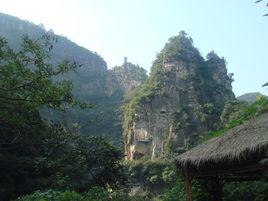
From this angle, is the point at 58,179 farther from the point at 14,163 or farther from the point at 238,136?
the point at 238,136

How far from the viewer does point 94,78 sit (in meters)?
64.2

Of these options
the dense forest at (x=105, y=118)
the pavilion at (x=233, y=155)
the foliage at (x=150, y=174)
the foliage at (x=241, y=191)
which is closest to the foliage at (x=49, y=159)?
the dense forest at (x=105, y=118)

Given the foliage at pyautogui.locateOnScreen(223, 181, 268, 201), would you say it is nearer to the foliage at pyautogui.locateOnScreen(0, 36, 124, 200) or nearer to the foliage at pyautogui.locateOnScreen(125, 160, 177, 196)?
the foliage at pyautogui.locateOnScreen(0, 36, 124, 200)

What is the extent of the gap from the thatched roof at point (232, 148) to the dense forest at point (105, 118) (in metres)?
0.73

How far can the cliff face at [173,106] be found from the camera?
133 ft

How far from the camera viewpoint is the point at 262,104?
813cm

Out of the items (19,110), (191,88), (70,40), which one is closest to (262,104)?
(19,110)

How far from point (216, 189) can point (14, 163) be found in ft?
22.3

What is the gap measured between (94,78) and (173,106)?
24.0 m

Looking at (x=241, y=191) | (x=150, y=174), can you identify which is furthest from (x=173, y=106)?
(x=241, y=191)

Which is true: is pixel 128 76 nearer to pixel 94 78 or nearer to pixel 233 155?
pixel 94 78

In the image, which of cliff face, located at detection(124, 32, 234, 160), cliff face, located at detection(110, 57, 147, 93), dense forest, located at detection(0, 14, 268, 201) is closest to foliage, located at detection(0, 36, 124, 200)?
dense forest, located at detection(0, 14, 268, 201)

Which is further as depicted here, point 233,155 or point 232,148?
point 232,148

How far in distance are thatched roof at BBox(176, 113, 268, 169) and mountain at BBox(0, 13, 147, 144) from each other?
41812 millimetres
